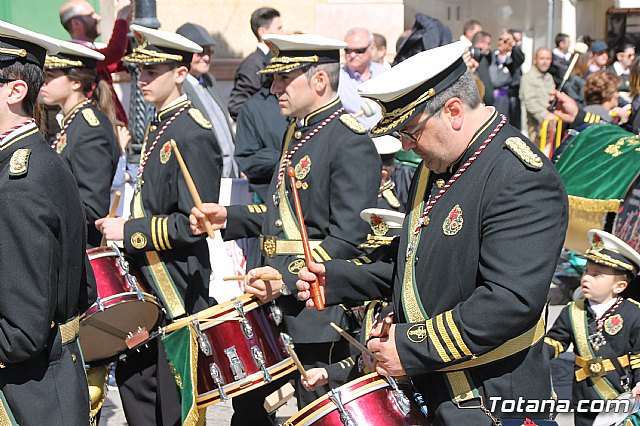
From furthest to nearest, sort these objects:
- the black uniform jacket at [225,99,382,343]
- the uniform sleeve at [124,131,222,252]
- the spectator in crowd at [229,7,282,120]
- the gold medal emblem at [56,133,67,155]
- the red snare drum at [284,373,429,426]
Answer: the spectator in crowd at [229,7,282,120] → the gold medal emblem at [56,133,67,155] → the uniform sleeve at [124,131,222,252] → the black uniform jacket at [225,99,382,343] → the red snare drum at [284,373,429,426]

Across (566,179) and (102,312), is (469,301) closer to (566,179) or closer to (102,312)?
(102,312)

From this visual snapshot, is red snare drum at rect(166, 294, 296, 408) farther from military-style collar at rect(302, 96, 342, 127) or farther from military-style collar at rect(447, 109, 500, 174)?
military-style collar at rect(447, 109, 500, 174)

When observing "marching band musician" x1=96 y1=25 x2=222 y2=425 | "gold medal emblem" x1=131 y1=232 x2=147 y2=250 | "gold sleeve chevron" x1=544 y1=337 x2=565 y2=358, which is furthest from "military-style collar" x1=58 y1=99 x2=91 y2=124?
"gold sleeve chevron" x1=544 y1=337 x2=565 y2=358

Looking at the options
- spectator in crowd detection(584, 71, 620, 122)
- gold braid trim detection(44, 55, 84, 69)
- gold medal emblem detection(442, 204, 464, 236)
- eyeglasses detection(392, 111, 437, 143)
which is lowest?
spectator in crowd detection(584, 71, 620, 122)

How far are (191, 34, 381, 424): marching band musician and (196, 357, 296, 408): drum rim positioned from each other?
4.9 inches

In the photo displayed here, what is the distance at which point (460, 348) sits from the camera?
319 centimetres

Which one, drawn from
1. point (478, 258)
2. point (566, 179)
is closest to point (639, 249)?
point (566, 179)

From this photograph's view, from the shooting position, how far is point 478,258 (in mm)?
3240

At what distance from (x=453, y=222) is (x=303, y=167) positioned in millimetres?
1623

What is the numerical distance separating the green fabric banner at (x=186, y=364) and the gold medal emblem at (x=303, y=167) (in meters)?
0.79

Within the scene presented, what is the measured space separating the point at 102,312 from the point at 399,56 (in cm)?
646

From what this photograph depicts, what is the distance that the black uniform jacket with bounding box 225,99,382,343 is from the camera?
15.4ft

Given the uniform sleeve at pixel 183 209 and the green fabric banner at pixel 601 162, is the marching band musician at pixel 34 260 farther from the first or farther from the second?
the green fabric banner at pixel 601 162

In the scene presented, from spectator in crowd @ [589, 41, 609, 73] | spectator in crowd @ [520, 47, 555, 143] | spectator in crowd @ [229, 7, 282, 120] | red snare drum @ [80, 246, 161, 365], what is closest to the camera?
red snare drum @ [80, 246, 161, 365]
